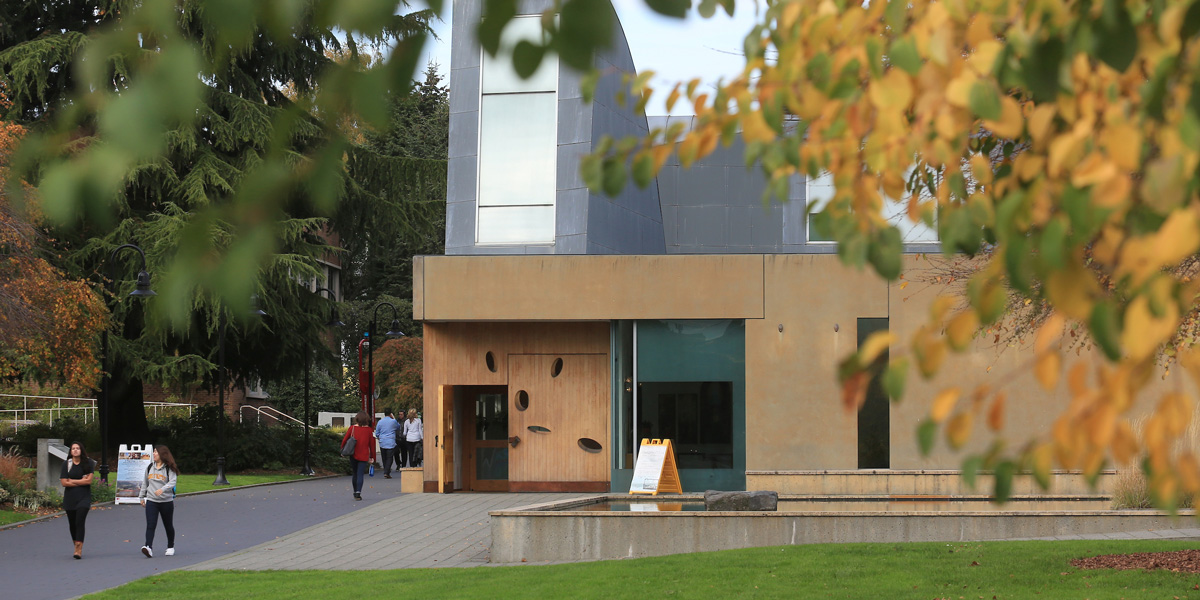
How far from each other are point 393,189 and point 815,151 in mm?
35594

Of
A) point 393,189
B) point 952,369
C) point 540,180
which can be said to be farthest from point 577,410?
point 393,189

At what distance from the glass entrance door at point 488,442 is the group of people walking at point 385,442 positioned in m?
1.23

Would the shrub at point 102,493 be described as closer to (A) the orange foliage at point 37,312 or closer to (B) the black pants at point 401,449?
(A) the orange foliage at point 37,312

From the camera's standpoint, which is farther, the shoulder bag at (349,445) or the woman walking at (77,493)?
the shoulder bag at (349,445)

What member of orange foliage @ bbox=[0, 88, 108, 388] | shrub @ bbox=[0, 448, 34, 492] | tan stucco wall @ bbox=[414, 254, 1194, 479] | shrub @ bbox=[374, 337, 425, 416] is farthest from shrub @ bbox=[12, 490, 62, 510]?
shrub @ bbox=[374, 337, 425, 416]

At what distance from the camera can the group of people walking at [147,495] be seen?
16234mm

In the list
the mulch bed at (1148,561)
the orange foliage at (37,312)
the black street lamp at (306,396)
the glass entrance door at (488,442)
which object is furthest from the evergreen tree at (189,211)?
the mulch bed at (1148,561)

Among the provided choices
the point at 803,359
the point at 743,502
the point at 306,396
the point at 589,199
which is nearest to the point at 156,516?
the point at 743,502

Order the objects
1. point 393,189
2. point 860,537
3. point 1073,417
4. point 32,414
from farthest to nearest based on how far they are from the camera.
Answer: point 32,414 < point 393,189 < point 860,537 < point 1073,417

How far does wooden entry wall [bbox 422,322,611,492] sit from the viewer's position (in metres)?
26.2

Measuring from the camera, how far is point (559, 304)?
2523 cm

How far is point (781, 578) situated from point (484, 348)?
1454 centimetres

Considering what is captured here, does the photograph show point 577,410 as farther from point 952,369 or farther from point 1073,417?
point 1073,417

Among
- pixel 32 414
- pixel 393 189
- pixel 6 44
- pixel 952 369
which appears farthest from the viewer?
pixel 32 414
